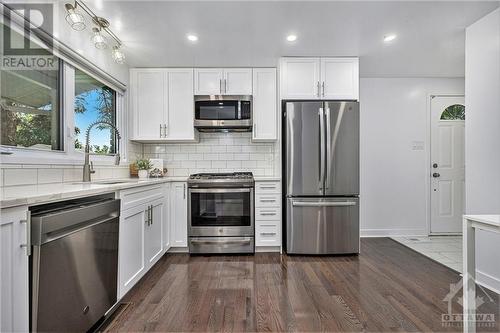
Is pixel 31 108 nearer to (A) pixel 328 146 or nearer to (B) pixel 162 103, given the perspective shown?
(B) pixel 162 103

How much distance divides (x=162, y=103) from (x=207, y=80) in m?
0.68

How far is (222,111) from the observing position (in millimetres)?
3252

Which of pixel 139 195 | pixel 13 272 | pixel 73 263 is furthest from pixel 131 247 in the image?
pixel 13 272

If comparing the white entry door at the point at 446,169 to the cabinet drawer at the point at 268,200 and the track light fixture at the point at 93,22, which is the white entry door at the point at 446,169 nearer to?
the cabinet drawer at the point at 268,200

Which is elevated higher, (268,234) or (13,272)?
(13,272)

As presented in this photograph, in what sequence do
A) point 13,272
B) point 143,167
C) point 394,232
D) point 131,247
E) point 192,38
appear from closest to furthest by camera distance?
point 13,272 < point 131,247 < point 192,38 < point 143,167 < point 394,232

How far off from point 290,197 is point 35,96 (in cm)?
254

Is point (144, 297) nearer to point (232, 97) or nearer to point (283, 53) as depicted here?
point (232, 97)

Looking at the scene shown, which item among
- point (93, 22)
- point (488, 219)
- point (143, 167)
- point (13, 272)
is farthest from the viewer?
point (143, 167)

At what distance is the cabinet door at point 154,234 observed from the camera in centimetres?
235

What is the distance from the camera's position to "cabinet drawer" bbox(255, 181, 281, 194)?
10.1 feet

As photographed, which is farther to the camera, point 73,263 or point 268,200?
point 268,200

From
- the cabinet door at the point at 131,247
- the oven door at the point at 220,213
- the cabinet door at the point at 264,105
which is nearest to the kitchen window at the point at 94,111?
the cabinet door at the point at 131,247

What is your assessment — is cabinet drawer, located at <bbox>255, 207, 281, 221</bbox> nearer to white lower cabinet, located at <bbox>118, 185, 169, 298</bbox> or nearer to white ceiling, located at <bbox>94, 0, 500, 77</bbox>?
white lower cabinet, located at <bbox>118, 185, 169, 298</bbox>
